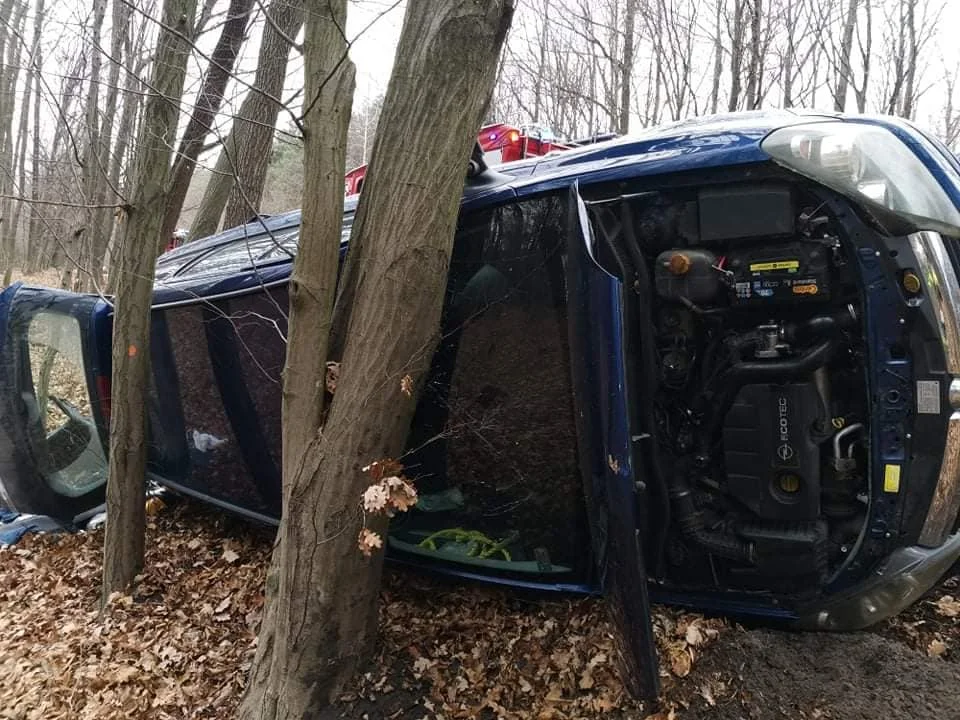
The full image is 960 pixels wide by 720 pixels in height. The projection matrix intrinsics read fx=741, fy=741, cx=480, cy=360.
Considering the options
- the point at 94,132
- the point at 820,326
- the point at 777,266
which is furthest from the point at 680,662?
the point at 94,132

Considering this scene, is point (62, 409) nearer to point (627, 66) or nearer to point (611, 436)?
point (611, 436)

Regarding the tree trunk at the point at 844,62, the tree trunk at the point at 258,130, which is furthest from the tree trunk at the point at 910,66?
the tree trunk at the point at 258,130

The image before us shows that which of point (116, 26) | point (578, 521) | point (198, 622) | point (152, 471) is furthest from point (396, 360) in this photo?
point (116, 26)

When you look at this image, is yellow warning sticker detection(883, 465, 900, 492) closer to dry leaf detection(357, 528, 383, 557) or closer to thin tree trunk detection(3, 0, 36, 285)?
dry leaf detection(357, 528, 383, 557)

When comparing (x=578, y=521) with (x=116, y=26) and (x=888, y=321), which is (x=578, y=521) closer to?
(x=888, y=321)

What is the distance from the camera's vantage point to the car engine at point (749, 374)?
2.70 meters

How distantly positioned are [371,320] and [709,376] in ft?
4.45

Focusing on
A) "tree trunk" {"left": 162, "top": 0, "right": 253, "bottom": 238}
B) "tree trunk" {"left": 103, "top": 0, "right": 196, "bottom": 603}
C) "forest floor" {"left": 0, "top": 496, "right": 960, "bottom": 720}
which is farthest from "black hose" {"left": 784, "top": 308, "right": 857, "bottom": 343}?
"tree trunk" {"left": 103, "top": 0, "right": 196, "bottom": 603}

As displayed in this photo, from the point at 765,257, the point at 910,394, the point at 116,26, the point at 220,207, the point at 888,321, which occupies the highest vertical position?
the point at 116,26

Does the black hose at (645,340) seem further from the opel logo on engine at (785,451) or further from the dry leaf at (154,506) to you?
the dry leaf at (154,506)

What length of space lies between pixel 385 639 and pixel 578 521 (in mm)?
1079

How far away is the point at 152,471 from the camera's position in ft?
17.3

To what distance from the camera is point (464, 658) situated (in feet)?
10.9

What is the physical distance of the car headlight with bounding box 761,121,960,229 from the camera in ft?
8.08
